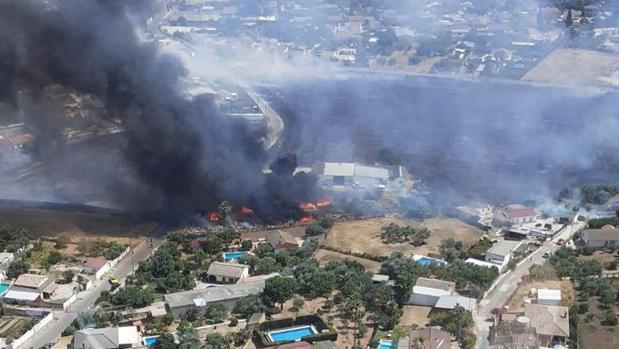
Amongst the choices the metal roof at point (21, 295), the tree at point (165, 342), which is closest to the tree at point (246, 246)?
the metal roof at point (21, 295)

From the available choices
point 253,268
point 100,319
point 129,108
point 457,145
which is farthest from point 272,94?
point 100,319

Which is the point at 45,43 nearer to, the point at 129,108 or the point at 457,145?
the point at 129,108

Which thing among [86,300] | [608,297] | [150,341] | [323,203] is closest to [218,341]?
[150,341]

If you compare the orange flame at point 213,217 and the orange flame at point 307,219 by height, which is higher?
the orange flame at point 213,217

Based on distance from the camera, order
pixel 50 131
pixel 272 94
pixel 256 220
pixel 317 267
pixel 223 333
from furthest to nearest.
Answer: pixel 272 94 < pixel 50 131 < pixel 256 220 < pixel 317 267 < pixel 223 333

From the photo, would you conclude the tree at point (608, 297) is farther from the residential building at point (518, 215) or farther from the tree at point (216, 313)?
the tree at point (216, 313)

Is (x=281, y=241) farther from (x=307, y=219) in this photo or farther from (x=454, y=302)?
(x=454, y=302)
